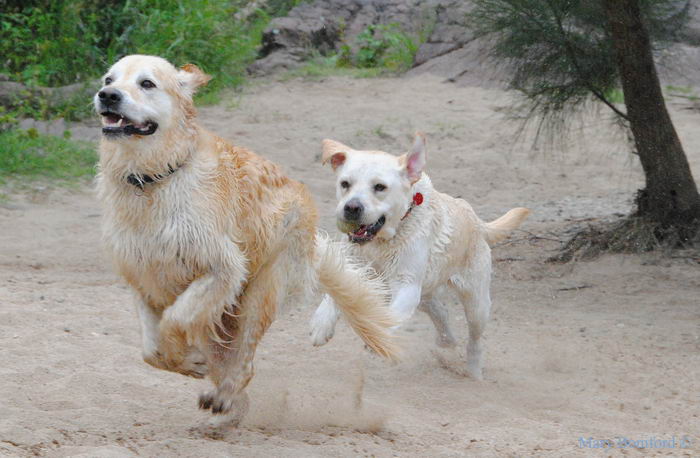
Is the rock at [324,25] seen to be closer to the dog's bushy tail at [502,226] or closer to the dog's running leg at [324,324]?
the dog's bushy tail at [502,226]

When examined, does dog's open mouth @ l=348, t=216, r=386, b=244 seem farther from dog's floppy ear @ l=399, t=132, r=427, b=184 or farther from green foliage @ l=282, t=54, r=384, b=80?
green foliage @ l=282, t=54, r=384, b=80

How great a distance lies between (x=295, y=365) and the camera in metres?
6.23

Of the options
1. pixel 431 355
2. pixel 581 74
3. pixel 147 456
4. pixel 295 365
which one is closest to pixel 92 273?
pixel 295 365

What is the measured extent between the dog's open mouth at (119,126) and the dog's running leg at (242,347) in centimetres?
95

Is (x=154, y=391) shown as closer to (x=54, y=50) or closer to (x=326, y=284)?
(x=326, y=284)

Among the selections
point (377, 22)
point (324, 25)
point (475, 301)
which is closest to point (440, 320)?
point (475, 301)

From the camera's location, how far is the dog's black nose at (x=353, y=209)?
18.5 feet

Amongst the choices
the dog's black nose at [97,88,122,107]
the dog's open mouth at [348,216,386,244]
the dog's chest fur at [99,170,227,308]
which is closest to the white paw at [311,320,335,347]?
the dog's open mouth at [348,216,386,244]

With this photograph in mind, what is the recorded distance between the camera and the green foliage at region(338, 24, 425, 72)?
49.4 feet

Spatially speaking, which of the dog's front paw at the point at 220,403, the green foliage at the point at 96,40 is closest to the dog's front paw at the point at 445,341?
the dog's front paw at the point at 220,403

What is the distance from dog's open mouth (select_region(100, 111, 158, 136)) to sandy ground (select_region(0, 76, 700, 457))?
134 cm

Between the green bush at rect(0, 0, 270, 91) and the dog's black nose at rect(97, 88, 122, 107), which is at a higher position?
the dog's black nose at rect(97, 88, 122, 107)

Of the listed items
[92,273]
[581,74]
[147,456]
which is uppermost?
[581,74]

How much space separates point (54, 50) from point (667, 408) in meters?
9.50
